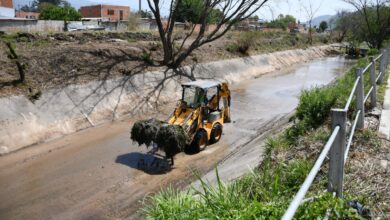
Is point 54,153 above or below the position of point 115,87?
below

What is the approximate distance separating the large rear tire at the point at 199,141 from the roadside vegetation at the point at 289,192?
3.68 meters

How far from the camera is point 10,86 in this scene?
1413 centimetres

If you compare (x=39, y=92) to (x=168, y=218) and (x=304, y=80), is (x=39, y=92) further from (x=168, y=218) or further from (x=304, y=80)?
(x=304, y=80)

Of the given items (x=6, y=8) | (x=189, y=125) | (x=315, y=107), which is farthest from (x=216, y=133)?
(x=6, y=8)

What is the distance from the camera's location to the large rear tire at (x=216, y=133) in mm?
12664

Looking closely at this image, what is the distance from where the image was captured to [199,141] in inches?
463

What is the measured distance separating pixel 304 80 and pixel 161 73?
39.6 ft

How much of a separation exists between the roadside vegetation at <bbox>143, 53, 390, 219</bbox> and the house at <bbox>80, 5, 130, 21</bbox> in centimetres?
8452

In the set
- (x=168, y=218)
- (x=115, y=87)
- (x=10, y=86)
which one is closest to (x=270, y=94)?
(x=115, y=87)

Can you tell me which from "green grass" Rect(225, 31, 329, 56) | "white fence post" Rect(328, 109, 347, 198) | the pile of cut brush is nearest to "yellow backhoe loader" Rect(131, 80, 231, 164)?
the pile of cut brush

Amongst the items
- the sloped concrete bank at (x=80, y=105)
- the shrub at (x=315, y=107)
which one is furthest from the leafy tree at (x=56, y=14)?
the shrub at (x=315, y=107)

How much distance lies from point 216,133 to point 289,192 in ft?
25.3

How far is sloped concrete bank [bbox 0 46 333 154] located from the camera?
12594mm

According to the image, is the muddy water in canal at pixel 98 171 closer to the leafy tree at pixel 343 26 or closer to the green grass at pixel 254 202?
the green grass at pixel 254 202
